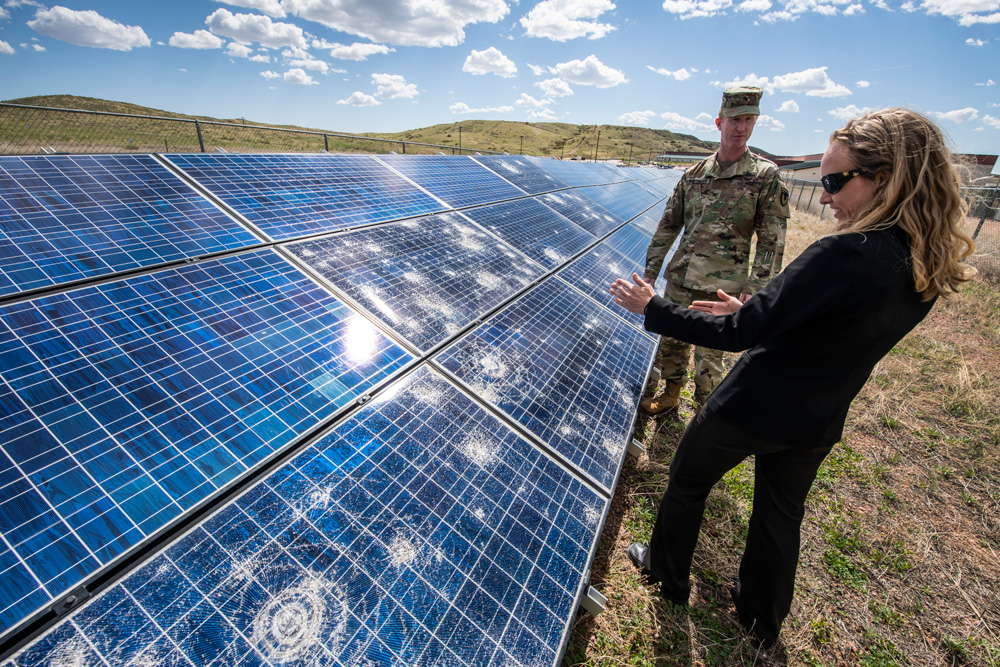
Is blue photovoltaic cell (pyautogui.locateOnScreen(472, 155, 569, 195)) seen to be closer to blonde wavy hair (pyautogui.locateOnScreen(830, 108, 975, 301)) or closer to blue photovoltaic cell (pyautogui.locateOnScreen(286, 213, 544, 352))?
blue photovoltaic cell (pyautogui.locateOnScreen(286, 213, 544, 352))

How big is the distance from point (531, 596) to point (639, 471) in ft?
7.85

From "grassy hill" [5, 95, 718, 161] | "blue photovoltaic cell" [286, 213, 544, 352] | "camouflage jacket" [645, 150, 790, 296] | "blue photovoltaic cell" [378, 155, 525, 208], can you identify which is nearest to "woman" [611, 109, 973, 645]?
"blue photovoltaic cell" [286, 213, 544, 352]

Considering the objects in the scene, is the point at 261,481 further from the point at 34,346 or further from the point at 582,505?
the point at 582,505

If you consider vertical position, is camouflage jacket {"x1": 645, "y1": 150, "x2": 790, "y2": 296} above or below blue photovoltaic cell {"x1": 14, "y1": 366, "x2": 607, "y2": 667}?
above

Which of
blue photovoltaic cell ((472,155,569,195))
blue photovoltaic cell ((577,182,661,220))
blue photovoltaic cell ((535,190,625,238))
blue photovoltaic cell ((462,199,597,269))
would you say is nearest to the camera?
blue photovoltaic cell ((462,199,597,269))

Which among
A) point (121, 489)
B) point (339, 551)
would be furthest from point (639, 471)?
point (121, 489)

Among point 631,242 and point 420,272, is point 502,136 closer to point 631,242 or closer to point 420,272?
point 631,242

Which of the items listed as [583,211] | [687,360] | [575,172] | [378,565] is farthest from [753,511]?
[575,172]

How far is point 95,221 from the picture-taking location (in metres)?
2.43

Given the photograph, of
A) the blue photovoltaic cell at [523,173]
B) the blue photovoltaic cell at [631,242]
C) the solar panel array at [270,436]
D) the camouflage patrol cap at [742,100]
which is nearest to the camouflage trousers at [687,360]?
the blue photovoltaic cell at [631,242]

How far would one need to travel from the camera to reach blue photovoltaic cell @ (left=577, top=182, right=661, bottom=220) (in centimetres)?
898

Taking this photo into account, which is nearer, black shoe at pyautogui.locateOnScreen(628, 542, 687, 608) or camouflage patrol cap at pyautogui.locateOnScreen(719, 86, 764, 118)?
black shoe at pyautogui.locateOnScreen(628, 542, 687, 608)

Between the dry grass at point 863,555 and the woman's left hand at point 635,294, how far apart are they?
6.09 ft

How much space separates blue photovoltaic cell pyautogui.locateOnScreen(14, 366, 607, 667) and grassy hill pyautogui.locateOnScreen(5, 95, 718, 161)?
1273 centimetres
